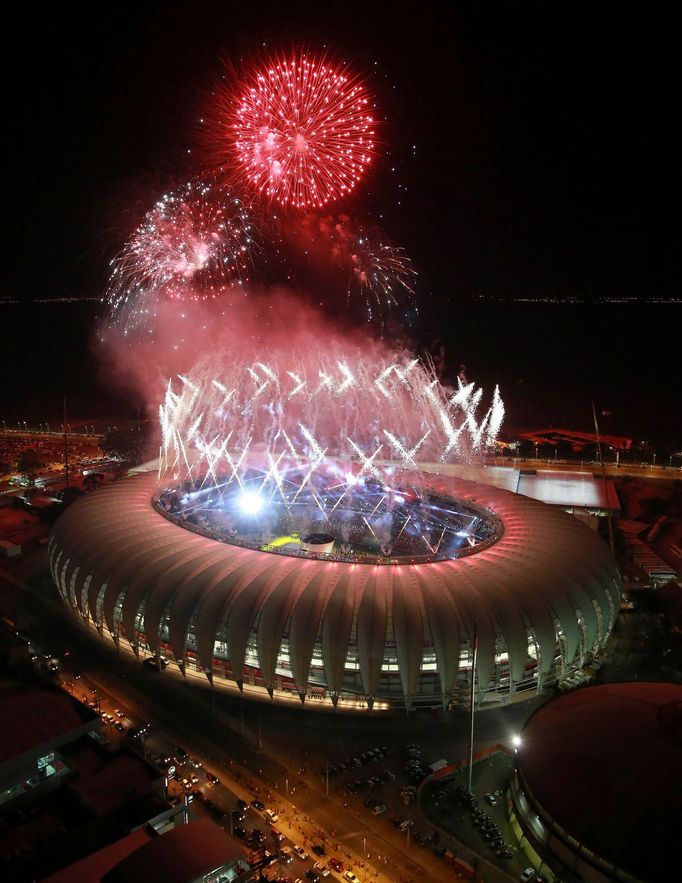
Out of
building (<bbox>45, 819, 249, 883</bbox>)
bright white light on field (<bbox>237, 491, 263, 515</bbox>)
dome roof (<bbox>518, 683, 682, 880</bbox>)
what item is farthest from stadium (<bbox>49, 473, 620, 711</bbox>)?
building (<bbox>45, 819, 249, 883</bbox>)

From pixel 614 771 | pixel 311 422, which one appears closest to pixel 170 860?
pixel 614 771

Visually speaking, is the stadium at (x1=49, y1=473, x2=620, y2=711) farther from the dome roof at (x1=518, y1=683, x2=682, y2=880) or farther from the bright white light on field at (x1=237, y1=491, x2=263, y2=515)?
the bright white light on field at (x1=237, y1=491, x2=263, y2=515)

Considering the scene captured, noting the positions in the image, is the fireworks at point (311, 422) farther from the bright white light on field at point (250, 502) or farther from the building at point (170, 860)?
the building at point (170, 860)

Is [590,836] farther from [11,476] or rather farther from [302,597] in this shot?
[11,476]

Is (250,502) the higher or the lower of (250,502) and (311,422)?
the lower

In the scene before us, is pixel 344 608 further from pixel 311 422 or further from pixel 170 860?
pixel 311 422

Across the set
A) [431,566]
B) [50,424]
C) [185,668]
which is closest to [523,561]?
[431,566]
